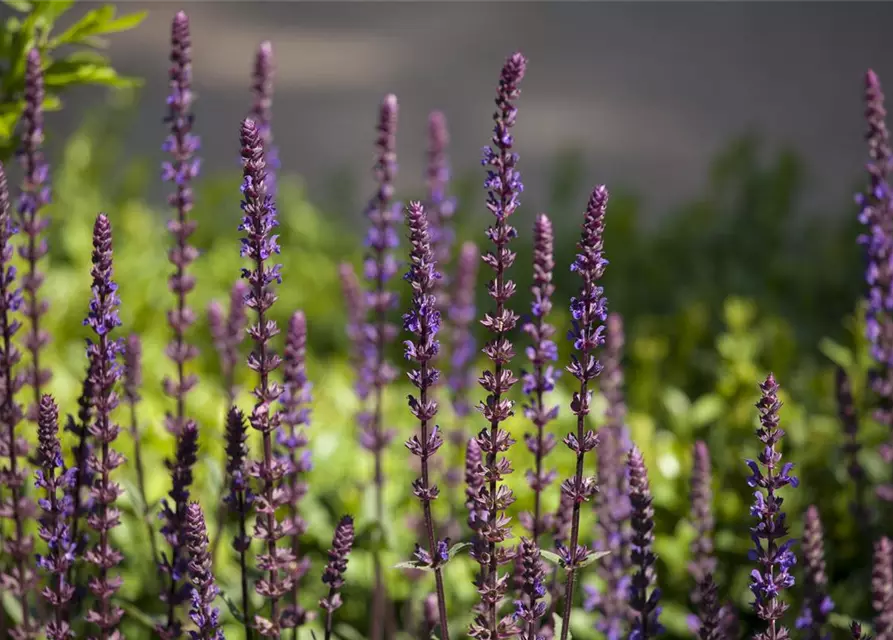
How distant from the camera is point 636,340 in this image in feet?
20.1

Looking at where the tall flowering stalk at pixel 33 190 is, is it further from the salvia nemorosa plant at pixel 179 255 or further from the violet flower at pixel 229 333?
the violet flower at pixel 229 333

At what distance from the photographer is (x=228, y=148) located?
1139cm

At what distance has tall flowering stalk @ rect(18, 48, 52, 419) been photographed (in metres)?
2.61

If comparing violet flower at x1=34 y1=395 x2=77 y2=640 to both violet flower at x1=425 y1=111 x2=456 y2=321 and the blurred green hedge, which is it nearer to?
the blurred green hedge

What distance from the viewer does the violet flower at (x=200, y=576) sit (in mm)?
2098

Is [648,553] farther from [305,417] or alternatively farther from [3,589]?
[3,589]

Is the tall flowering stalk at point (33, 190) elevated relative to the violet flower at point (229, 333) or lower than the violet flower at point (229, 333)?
elevated

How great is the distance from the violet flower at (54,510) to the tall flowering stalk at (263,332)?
40 centimetres

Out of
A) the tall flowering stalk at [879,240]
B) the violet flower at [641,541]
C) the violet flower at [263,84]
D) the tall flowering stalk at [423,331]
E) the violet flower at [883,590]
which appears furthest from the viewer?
the violet flower at [263,84]

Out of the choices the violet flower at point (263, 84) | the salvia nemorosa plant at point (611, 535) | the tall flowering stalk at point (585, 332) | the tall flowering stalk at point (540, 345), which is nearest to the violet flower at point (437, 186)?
the violet flower at point (263, 84)

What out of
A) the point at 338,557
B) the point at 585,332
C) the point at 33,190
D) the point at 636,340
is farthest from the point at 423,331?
the point at 636,340

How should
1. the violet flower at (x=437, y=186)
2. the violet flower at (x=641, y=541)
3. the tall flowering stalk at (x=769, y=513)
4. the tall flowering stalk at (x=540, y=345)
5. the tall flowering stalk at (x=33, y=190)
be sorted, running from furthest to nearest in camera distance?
the violet flower at (x=437, y=186), the tall flowering stalk at (x=33, y=190), the violet flower at (x=641, y=541), the tall flowering stalk at (x=540, y=345), the tall flowering stalk at (x=769, y=513)

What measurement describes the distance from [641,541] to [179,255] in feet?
5.57

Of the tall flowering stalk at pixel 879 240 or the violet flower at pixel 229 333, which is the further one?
the violet flower at pixel 229 333
